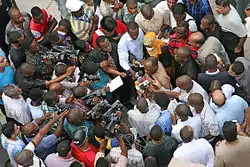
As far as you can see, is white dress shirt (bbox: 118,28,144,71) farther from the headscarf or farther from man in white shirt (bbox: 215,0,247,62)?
man in white shirt (bbox: 215,0,247,62)

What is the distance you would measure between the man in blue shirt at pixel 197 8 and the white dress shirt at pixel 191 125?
8.95 feet

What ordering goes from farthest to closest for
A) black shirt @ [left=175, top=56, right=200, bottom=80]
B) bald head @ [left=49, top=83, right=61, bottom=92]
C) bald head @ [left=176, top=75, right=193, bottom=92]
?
black shirt @ [left=175, top=56, right=200, bottom=80]
bald head @ [left=49, top=83, right=61, bottom=92]
bald head @ [left=176, top=75, right=193, bottom=92]

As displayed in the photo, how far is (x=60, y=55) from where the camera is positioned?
25.4 feet

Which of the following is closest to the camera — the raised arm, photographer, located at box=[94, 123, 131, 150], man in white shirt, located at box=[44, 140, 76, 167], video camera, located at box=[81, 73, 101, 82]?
man in white shirt, located at box=[44, 140, 76, 167]

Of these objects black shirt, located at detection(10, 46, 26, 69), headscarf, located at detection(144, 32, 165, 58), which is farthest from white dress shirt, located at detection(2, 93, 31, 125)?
headscarf, located at detection(144, 32, 165, 58)

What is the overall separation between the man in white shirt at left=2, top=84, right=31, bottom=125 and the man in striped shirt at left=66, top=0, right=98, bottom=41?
6.00 feet

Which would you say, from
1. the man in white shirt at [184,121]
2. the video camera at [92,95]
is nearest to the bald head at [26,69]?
the video camera at [92,95]

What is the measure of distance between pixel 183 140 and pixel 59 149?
1561mm

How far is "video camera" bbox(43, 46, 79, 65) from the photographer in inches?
305

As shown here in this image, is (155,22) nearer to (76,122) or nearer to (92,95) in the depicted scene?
(92,95)

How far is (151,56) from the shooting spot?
7.66 m

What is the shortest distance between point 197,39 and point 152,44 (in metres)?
0.72

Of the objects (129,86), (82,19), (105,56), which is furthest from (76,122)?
(82,19)

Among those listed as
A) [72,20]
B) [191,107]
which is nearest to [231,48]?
[191,107]
